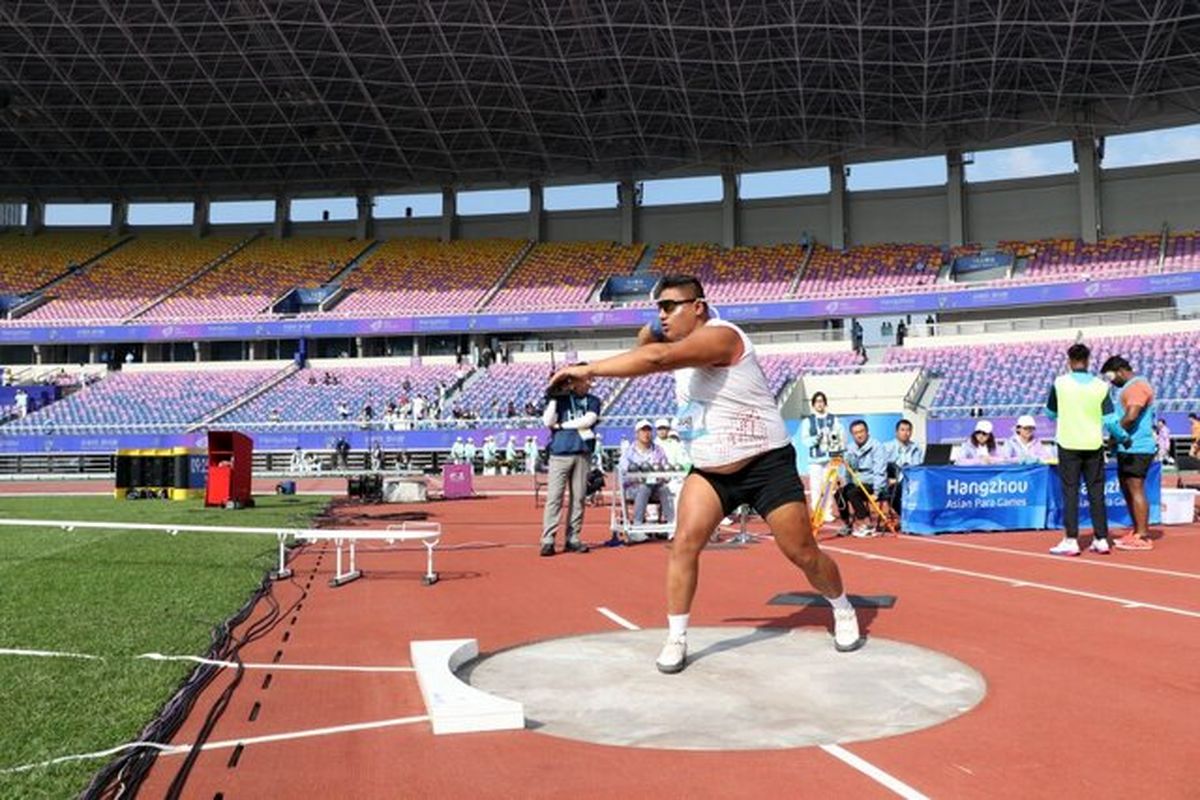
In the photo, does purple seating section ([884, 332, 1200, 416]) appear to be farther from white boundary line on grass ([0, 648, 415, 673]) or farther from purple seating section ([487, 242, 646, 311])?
white boundary line on grass ([0, 648, 415, 673])

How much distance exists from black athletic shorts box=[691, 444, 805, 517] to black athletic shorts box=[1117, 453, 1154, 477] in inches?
257

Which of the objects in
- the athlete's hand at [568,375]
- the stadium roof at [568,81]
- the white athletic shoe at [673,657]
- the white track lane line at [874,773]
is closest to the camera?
the white track lane line at [874,773]

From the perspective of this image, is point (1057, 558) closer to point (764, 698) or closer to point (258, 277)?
point (764, 698)

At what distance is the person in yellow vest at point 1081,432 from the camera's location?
31.5ft

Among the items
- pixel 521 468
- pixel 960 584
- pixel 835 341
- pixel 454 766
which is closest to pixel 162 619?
pixel 454 766

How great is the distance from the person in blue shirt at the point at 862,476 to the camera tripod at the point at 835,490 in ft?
0.29

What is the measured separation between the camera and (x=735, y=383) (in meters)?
5.21

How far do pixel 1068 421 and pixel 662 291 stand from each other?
634 centimetres

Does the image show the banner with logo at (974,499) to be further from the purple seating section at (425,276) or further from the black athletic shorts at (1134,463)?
the purple seating section at (425,276)

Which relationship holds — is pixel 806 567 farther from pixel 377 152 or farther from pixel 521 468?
pixel 377 152

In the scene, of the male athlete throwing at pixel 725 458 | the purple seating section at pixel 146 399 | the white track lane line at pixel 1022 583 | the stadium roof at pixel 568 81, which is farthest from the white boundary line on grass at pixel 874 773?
the purple seating section at pixel 146 399

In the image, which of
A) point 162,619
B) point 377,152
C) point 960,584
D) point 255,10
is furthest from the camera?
point 377,152

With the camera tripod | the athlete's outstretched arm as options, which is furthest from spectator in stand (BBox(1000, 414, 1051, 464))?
the athlete's outstretched arm

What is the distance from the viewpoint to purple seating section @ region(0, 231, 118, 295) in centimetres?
5212
